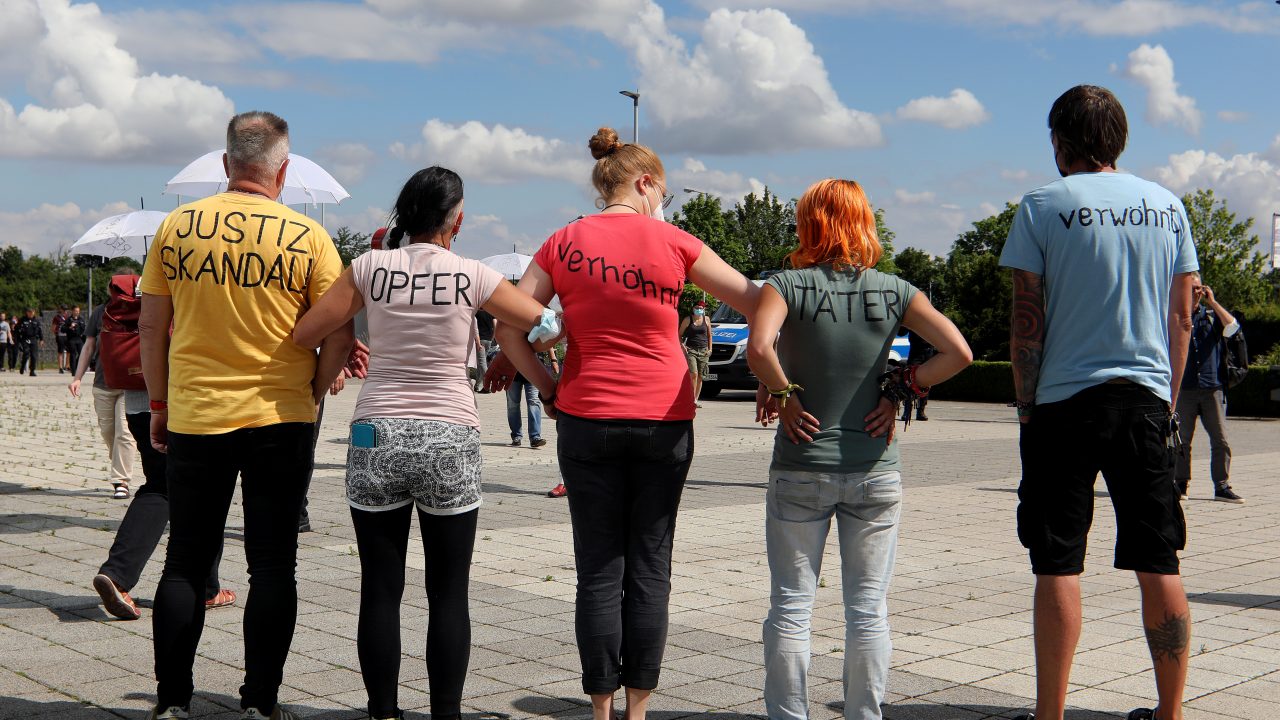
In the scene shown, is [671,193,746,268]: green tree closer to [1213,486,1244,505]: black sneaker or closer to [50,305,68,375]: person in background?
[50,305,68,375]: person in background

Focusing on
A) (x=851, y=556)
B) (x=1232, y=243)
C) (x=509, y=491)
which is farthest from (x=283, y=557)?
(x=1232, y=243)

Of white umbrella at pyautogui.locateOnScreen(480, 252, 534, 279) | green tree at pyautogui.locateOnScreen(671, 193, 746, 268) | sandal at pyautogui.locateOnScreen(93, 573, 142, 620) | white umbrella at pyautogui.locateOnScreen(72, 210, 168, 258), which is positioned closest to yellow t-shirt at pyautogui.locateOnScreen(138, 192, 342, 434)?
sandal at pyautogui.locateOnScreen(93, 573, 142, 620)

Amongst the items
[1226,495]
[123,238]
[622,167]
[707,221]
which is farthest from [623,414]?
[707,221]

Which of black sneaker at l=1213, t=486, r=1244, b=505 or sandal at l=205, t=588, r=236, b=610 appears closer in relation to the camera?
sandal at l=205, t=588, r=236, b=610

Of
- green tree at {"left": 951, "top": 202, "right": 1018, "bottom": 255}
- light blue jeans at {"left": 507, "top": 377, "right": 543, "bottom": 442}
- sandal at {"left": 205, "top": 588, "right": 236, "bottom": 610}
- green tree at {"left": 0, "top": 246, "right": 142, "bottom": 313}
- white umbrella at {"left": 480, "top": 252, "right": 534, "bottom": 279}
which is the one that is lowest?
sandal at {"left": 205, "top": 588, "right": 236, "bottom": 610}

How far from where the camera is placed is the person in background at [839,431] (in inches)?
146

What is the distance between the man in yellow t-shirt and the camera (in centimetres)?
376

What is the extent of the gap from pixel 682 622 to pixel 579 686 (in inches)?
45.7

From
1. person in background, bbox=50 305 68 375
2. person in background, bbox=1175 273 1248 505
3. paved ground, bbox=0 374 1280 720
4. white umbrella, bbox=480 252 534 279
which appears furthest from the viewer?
person in background, bbox=50 305 68 375

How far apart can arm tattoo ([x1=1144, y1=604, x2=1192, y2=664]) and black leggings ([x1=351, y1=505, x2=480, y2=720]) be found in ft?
6.90

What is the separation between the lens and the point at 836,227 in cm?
377

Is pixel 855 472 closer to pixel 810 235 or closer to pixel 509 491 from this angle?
pixel 810 235

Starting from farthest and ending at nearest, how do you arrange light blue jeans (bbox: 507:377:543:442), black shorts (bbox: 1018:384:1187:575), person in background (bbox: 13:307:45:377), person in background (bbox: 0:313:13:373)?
person in background (bbox: 0:313:13:373) < person in background (bbox: 13:307:45:377) < light blue jeans (bbox: 507:377:543:442) < black shorts (bbox: 1018:384:1187:575)

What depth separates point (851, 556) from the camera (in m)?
3.79
